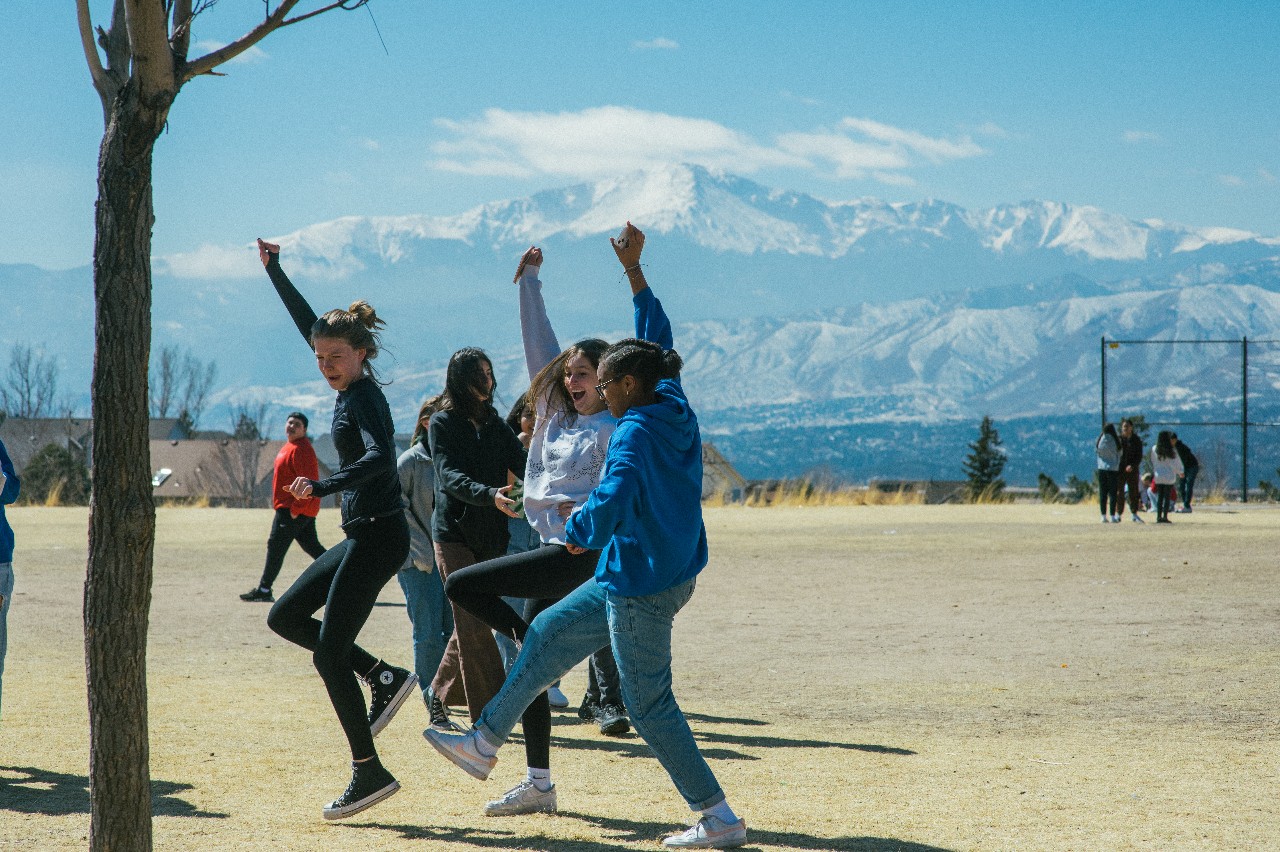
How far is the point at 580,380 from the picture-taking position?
224 inches

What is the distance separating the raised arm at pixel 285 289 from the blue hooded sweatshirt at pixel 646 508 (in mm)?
1875

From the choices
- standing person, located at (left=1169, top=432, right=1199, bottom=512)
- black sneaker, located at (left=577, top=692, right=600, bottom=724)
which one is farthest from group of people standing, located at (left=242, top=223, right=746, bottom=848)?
standing person, located at (left=1169, top=432, right=1199, bottom=512)

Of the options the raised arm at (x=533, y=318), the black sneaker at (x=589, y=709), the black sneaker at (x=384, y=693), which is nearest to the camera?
the black sneaker at (x=384, y=693)

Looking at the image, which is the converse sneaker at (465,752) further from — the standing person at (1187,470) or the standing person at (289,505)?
the standing person at (1187,470)

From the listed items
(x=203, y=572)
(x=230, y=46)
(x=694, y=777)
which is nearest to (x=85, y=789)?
(x=694, y=777)

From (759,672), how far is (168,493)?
101305mm

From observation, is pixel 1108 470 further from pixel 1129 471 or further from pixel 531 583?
pixel 531 583

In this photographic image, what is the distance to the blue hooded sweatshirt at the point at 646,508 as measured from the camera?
491cm

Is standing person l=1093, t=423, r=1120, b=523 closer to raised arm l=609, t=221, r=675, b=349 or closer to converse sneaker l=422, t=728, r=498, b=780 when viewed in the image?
raised arm l=609, t=221, r=675, b=349

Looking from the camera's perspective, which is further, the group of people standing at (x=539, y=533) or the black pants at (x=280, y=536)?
the black pants at (x=280, y=536)

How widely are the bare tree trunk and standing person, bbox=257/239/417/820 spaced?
1.50 m

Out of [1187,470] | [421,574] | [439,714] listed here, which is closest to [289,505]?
[421,574]

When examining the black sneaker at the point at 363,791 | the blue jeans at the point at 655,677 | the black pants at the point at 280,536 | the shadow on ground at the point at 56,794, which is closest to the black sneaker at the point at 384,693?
the black sneaker at the point at 363,791

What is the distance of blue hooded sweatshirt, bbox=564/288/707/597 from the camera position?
4.91 metres
